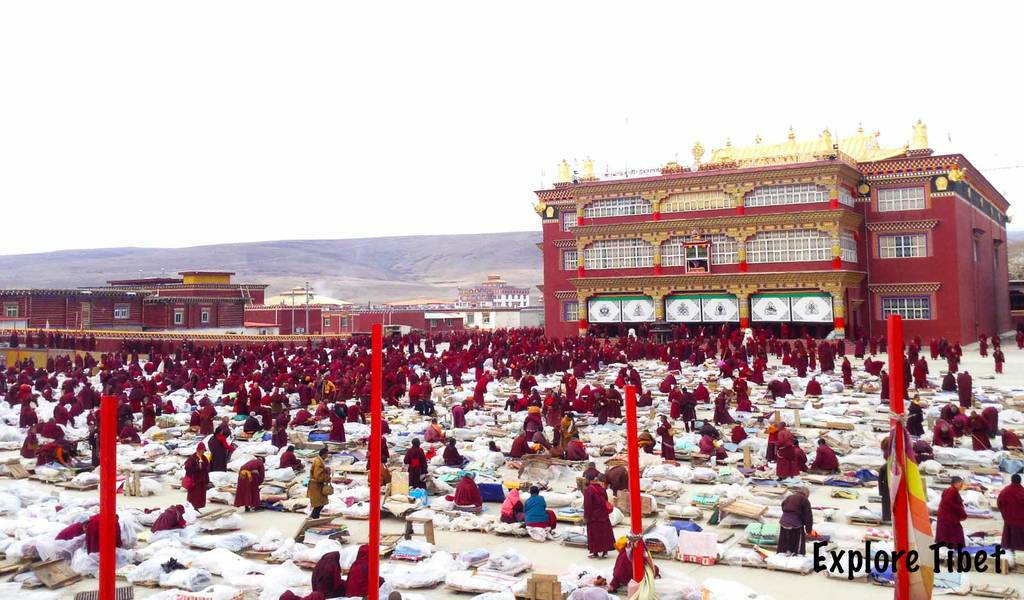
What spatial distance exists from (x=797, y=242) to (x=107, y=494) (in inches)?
1440

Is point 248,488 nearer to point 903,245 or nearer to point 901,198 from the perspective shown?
point 903,245

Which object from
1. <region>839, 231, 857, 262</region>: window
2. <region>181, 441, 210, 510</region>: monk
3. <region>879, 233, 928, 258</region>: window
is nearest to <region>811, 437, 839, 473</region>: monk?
<region>181, 441, 210, 510</region>: monk

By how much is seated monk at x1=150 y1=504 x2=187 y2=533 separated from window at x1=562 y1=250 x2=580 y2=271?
35998 mm

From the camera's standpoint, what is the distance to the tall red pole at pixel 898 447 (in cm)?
421

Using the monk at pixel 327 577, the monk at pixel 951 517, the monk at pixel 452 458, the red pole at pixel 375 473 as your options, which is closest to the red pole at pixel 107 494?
the red pole at pixel 375 473

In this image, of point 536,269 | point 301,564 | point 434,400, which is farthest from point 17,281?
point 301,564

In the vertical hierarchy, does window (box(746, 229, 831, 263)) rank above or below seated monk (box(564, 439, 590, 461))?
above

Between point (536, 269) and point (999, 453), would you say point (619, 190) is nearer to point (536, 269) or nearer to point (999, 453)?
point (999, 453)

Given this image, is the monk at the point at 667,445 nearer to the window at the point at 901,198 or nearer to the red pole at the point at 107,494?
the red pole at the point at 107,494

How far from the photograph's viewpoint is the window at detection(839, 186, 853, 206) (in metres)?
36.5

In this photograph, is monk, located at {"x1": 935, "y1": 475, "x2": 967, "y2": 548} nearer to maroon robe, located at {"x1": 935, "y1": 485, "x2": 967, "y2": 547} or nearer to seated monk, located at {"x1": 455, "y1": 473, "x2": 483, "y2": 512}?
maroon robe, located at {"x1": 935, "y1": 485, "x2": 967, "y2": 547}

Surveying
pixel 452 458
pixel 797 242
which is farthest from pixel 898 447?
pixel 797 242

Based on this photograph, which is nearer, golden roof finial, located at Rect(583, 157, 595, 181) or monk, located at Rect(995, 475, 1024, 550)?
monk, located at Rect(995, 475, 1024, 550)

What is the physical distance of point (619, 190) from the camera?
4128 cm
